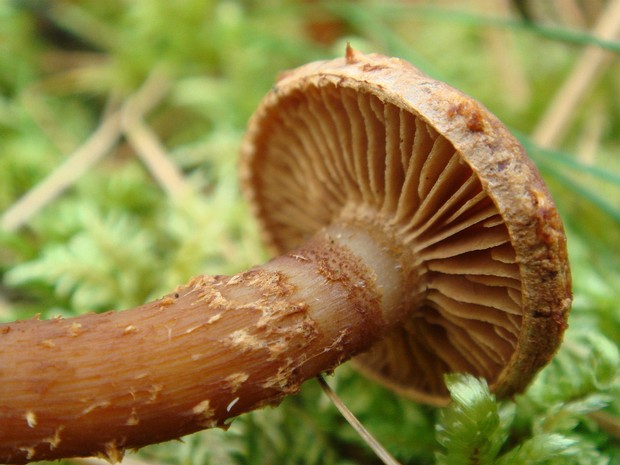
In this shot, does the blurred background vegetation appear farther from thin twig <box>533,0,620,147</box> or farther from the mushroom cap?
the mushroom cap

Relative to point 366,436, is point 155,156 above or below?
above

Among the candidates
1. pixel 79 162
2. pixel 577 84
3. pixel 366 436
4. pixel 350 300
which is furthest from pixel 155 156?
pixel 577 84

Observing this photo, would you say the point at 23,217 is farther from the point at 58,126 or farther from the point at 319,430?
the point at 319,430

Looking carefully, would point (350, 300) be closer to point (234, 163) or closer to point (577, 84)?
point (234, 163)

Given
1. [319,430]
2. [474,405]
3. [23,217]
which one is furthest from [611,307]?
[23,217]

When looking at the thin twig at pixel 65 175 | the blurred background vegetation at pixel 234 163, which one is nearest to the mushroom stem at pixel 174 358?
the blurred background vegetation at pixel 234 163

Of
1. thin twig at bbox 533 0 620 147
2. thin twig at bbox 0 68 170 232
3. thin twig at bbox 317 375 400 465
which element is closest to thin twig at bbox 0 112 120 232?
thin twig at bbox 0 68 170 232
